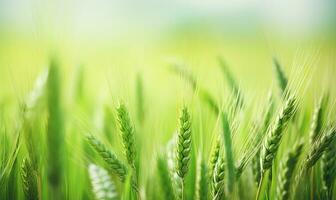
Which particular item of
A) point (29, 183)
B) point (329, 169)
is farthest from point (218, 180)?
point (29, 183)

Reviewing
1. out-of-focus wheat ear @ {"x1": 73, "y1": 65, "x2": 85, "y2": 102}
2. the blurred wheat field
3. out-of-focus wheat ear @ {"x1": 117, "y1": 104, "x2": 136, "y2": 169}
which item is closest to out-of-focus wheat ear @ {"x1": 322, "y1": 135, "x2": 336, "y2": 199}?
the blurred wheat field

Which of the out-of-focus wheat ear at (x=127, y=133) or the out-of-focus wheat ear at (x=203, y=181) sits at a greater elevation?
the out-of-focus wheat ear at (x=127, y=133)

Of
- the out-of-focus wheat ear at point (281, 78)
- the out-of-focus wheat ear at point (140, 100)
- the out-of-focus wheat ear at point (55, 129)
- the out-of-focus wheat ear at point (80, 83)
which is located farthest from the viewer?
the out-of-focus wheat ear at point (80, 83)

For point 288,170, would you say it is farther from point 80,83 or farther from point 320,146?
point 80,83

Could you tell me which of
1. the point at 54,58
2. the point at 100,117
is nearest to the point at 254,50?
the point at 100,117

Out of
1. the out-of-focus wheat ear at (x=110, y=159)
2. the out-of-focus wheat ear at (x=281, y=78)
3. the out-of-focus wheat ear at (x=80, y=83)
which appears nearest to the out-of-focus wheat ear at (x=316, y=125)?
the out-of-focus wheat ear at (x=281, y=78)

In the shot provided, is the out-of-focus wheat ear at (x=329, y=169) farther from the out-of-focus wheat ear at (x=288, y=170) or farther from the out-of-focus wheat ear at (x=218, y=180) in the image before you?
the out-of-focus wheat ear at (x=218, y=180)

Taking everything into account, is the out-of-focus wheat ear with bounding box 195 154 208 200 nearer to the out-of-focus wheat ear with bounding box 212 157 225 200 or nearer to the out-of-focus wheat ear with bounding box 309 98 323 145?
the out-of-focus wheat ear with bounding box 212 157 225 200
